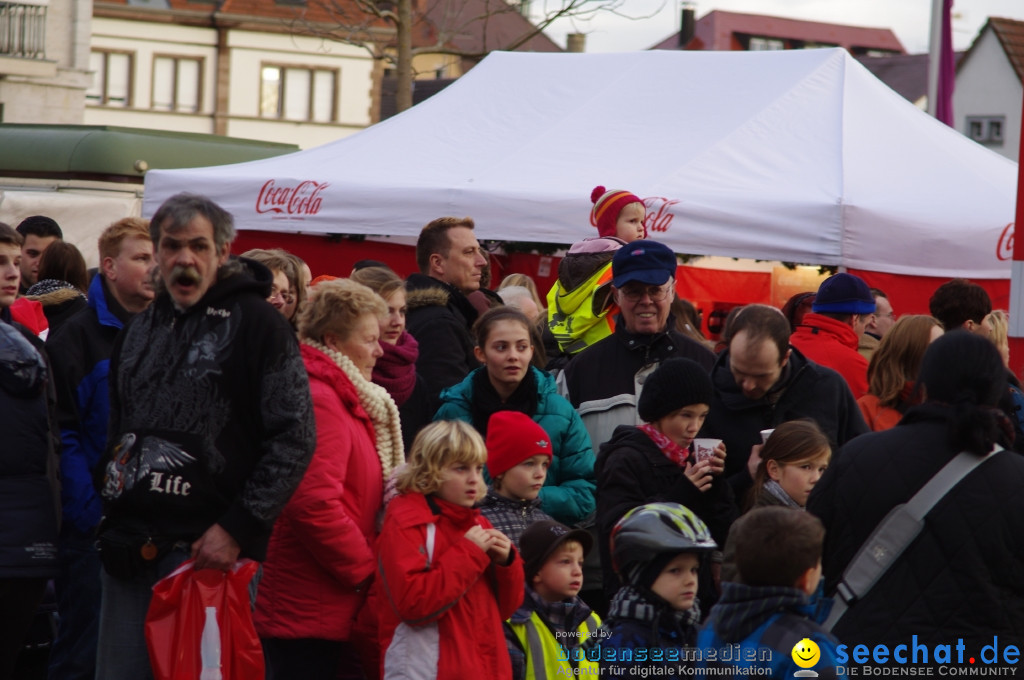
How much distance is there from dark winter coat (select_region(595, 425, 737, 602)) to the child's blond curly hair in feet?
1.90

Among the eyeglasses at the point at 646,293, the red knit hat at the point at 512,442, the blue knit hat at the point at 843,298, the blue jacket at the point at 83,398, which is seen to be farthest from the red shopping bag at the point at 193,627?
the blue knit hat at the point at 843,298

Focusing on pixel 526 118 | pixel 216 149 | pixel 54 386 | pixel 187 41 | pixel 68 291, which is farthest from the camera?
pixel 187 41

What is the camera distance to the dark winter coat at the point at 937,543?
351 cm

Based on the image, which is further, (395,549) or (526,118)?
(526,118)

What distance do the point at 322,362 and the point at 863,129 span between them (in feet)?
19.9

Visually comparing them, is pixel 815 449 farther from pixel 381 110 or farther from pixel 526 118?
pixel 381 110

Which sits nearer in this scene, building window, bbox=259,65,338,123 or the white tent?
the white tent

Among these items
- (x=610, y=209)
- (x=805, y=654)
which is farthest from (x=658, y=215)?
(x=805, y=654)

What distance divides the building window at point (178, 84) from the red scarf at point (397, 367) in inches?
1583

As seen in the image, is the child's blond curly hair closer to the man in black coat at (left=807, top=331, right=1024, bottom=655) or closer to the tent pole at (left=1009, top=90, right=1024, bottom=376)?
the man in black coat at (left=807, top=331, right=1024, bottom=655)

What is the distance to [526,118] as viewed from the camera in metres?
10.4

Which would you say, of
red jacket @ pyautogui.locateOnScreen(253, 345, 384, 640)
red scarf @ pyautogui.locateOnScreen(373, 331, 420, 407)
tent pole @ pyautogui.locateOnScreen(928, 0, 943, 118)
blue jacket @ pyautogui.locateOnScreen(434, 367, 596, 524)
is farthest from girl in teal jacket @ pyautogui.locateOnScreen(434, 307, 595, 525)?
tent pole @ pyautogui.locateOnScreen(928, 0, 943, 118)

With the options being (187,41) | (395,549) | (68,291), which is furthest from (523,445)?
(187,41)

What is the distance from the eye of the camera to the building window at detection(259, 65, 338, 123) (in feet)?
145
